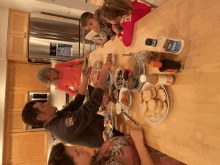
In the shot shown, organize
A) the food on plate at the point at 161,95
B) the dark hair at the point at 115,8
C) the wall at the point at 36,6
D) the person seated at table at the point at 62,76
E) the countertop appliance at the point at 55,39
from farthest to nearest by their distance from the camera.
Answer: the countertop appliance at the point at 55,39 → the wall at the point at 36,6 → the person seated at table at the point at 62,76 → the dark hair at the point at 115,8 → the food on plate at the point at 161,95

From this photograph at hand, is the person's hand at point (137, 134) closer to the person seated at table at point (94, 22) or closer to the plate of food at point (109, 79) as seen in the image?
the plate of food at point (109, 79)

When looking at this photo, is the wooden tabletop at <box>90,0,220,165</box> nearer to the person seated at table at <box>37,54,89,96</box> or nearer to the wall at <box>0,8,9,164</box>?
the person seated at table at <box>37,54,89,96</box>

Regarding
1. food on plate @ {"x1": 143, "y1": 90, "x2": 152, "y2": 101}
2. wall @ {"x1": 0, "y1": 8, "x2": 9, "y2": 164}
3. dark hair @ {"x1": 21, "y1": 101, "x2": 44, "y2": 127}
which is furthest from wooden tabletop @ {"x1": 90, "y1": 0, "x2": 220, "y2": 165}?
wall @ {"x1": 0, "y1": 8, "x2": 9, "y2": 164}

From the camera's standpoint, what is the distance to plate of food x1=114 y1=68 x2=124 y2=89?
5.38ft

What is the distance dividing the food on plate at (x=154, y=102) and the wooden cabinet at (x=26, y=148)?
4070mm

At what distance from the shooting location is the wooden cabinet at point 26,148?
3.93 m

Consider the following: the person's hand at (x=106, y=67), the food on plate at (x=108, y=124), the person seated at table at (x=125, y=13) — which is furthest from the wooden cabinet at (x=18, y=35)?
the food on plate at (x=108, y=124)

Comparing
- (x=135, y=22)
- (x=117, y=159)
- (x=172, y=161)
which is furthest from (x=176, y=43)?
(x=172, y=161)

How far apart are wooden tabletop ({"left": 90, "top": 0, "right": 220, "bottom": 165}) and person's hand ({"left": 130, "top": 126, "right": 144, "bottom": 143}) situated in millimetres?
62

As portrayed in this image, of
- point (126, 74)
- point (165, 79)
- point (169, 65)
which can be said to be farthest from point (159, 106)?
point (126, 74)

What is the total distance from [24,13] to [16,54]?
111 centimetres

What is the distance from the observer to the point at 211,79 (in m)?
0.81

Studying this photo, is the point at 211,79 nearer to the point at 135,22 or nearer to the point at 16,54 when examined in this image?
the point at 135,22

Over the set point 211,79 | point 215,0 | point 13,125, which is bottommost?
point 13,125
